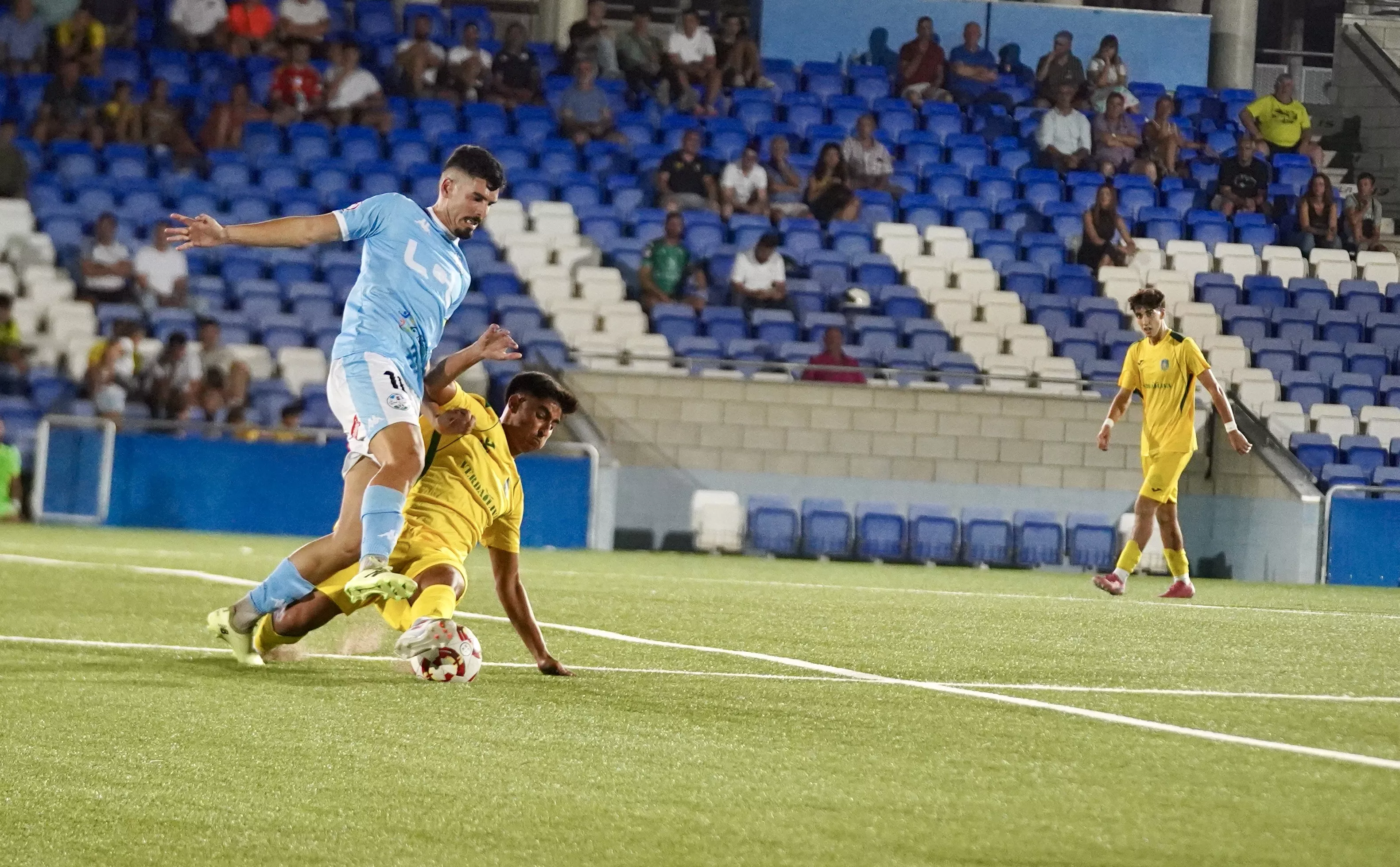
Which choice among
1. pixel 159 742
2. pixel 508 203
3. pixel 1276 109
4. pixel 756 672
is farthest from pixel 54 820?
pixel 1276 109

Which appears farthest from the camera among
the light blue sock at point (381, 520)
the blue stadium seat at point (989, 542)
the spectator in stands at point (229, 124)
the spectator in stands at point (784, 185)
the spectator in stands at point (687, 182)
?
the spectator in stands at point (784, 185)

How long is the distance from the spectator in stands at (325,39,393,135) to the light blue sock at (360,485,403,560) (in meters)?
15.9

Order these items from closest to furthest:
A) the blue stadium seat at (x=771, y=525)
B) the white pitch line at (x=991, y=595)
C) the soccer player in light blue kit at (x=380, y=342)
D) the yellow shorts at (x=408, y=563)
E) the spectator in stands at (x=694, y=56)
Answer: the soccer player in light blue kit at (x=380, y=342) → the yellow shorts at (x=408, y=563) → the white pitch line at (x=991, y=595) → the blue stadium seat at (x=771, y=525) → the spectator in stands at (x=694, y=56)

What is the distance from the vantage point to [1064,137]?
73.4 ft

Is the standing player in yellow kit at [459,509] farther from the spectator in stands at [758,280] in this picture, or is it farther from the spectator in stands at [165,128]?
the spectator in stands at [165,128]

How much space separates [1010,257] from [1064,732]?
52.5 ft

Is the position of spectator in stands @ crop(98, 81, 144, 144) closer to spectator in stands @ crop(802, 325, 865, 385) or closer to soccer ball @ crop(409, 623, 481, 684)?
spectator in stands @ crop(802, 325, 865, 385)

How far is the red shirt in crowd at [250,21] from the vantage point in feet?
72.3

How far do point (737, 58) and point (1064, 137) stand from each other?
13.7ft

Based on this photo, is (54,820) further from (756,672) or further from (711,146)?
(711,146)

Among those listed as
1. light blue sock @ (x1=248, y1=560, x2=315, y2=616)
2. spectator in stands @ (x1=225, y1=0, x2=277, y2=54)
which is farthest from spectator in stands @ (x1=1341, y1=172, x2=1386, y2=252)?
light blue sock @ (x1=248, y1=560, x2=315, y2=616)

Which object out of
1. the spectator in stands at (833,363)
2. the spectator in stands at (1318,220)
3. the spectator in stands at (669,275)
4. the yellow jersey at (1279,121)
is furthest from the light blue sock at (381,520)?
the yellow jersey at (1279,121)

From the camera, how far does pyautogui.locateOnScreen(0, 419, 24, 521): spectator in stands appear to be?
16312 millimetres

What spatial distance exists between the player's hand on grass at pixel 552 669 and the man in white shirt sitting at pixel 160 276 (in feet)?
43.8
